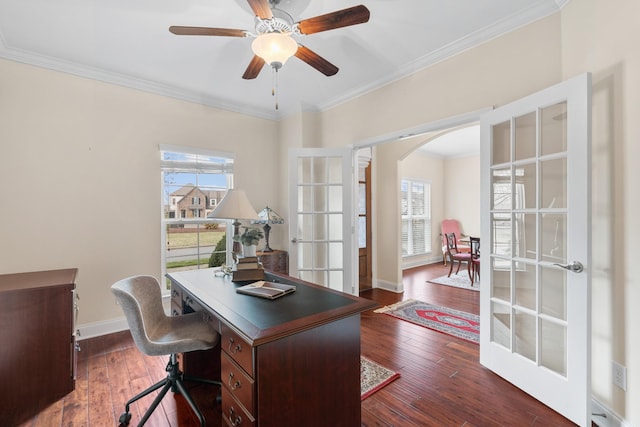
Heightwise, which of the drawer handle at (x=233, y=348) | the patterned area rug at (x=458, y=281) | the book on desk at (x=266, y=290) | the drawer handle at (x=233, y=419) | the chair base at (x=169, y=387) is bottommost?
the patterned area rug at (x=458, y=281)

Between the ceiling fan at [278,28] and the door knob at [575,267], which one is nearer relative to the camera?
the ceiling fan at [278,28]

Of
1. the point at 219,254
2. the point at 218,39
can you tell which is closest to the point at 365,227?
the point at 219,254

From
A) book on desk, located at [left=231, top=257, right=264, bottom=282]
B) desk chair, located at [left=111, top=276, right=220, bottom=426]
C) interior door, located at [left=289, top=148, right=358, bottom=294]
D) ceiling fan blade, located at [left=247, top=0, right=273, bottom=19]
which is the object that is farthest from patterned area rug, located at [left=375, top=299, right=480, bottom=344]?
ceiling fan blade, located at [left=247, top=0, right=273, bottom=19]

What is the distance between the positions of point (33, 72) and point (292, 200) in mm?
2812

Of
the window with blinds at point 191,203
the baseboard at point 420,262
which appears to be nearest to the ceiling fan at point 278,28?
the window with blinds at point 191,203

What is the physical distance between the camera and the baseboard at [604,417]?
1.63 metres

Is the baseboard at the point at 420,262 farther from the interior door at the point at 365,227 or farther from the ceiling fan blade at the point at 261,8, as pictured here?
the ceiling fan blade at the point at 261,8

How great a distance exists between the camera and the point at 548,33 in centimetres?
208

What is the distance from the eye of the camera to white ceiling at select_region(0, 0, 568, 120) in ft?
6.77

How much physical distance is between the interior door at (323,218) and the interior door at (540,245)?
1564mm

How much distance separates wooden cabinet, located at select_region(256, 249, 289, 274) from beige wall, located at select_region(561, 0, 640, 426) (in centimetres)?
315

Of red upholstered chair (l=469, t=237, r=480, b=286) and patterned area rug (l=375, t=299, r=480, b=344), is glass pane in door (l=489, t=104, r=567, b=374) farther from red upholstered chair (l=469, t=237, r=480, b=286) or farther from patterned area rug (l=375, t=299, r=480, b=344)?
red upholstered chair (l=469, t=237, r=480, b=286)

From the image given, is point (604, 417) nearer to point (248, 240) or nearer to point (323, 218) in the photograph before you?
point (248, 240)

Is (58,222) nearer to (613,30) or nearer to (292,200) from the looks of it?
(292,200)
